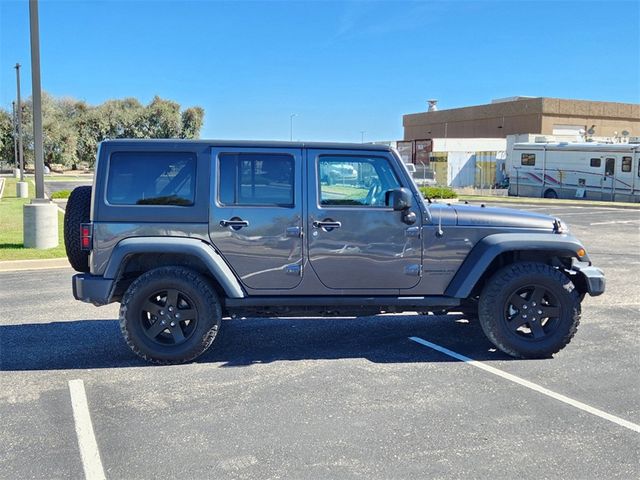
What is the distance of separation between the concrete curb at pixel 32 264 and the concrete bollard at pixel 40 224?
1.14 metres

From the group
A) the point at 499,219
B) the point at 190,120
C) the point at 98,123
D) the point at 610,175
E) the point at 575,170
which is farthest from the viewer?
the point at 190,120

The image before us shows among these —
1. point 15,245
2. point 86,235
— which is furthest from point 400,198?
point 15,245

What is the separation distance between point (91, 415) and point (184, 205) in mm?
1869

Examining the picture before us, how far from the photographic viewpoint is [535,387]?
4.74m

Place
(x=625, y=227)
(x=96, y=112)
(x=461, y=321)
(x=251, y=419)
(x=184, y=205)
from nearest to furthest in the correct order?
1. (x=251, y=419)
2. (x=184, y=205)
3. (x=461, y=321)
4. (x=625, y=227)
5. (x=96, y=112)

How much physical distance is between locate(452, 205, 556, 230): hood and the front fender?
0.10m

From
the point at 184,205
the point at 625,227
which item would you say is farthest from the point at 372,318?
the point at 625,227

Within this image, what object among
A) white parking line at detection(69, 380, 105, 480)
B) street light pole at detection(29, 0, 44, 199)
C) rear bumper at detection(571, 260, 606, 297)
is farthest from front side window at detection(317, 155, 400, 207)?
street light pole at detection(29, 0, 44, 199)

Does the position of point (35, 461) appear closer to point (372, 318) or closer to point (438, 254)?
point (438, 254)

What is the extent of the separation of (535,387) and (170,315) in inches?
121

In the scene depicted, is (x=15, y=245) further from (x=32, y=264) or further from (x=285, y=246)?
(x=285, y=246)

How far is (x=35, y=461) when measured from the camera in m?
3.52

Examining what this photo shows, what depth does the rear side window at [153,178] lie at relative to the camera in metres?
5.18

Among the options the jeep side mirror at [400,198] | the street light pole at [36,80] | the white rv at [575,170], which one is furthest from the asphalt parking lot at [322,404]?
the white rv at [575,170]
